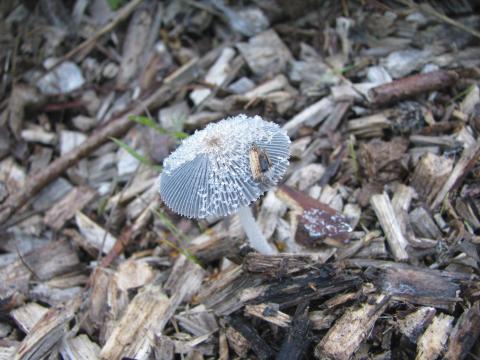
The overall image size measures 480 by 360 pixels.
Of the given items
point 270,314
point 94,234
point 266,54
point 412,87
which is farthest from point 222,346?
point 266,54

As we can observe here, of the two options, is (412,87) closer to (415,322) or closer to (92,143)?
(415,322)

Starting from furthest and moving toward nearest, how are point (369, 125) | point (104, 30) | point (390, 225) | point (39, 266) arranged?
point (104, 30)
point (369, 125)
point (39, 266)
point (390, 225)

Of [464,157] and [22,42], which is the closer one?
[464,157]

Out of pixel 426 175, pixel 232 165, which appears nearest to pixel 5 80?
pixel 232 165

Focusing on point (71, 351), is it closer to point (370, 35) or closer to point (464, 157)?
point (464, 157)

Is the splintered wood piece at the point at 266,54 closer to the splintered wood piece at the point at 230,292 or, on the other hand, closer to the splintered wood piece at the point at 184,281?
the splintered wood piece at the point at 184,281

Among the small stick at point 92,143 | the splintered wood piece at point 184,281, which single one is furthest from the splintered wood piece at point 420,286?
the small stick at point 92,143

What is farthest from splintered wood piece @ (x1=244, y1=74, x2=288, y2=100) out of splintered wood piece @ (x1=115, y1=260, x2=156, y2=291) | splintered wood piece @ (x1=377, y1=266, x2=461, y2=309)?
splintered wood piece @ (x1=377, y1=266, x2=461, y2=309)
